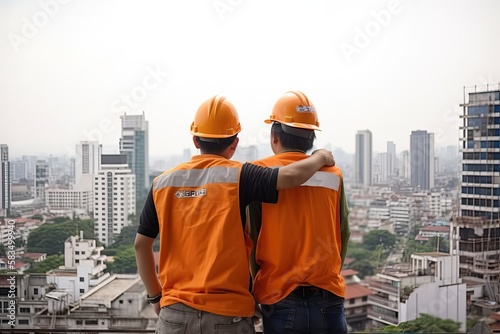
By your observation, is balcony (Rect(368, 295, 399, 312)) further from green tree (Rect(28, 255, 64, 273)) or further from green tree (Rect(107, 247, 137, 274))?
green tree (Rect(28, 255, 64, 273))

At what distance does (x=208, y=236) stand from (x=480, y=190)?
108 inches

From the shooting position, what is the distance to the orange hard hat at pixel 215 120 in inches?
59.6

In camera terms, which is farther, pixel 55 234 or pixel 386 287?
pixel 386 287

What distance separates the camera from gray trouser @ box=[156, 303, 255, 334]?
1.37 meters

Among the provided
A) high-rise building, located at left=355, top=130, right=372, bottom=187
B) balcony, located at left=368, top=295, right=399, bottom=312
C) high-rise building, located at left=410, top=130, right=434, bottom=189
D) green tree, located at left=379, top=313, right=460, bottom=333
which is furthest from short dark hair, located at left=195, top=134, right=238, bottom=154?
high-rise building, located at left=355, top=130, right=372, bottom=187

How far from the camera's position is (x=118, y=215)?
3.67 meters

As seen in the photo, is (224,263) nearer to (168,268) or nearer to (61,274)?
(168,268)

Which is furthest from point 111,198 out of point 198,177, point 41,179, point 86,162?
point 198,177

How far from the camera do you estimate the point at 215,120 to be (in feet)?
A: 4.97

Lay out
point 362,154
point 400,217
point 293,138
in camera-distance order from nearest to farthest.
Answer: point 293,138
point 400,217
point 362,154

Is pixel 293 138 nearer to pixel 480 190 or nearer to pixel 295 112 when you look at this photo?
pixel 295 112

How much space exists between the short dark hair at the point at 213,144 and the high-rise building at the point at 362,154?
15.3 ft

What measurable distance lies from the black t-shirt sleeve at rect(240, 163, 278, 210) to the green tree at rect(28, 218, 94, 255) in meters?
2.43

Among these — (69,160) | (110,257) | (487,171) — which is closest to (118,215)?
(110,257)
